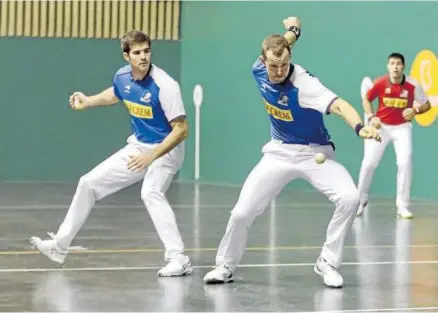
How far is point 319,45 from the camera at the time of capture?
17.7m

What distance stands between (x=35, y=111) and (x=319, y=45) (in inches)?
224

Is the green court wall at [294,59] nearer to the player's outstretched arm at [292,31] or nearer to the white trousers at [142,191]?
the player's outstretched arm at [292,31]

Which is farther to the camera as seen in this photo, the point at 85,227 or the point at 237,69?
the point at 237,69

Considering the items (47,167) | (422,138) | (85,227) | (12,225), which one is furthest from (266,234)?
(47,167)

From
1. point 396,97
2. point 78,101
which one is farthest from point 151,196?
point 396,97

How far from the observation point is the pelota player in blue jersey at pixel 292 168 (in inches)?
311

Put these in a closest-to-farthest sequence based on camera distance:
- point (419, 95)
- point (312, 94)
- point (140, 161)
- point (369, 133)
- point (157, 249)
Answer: point (369, 133), point (312, 94), point (140, 161), point (157, 249), point (419, 95)

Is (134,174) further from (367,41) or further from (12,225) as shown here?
(367,41)

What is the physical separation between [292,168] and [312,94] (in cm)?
62

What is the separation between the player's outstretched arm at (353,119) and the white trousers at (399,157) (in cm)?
608

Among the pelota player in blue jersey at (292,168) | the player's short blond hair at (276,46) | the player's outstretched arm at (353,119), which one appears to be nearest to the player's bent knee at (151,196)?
the pelota player in blue jersey at (292,168)

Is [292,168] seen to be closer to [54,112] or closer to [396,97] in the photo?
[396,97]

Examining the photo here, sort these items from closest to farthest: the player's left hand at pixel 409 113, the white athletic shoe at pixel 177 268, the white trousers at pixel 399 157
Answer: the white athletic shoe at pixel 177 268 → the player's left hand at pixel 409 113 → the white trousers at pixel 399 157

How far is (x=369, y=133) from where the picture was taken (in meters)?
7.18
